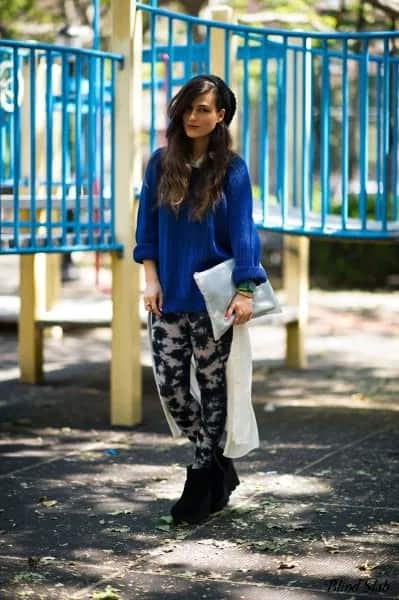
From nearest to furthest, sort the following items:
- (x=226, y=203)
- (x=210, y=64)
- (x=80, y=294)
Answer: (x=226, y=203)
(x=210, y=64)
(x=80, y=294)

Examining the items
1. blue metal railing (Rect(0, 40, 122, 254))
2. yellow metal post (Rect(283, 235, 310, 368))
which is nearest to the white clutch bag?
blue metal railing (Rect(0, 40, 122, 254))

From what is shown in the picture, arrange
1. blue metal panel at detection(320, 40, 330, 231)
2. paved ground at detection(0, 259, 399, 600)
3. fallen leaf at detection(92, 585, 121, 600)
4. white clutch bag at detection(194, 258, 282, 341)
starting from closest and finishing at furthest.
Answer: fallen leaf at detection(92, 585, 121, 600)
paved ground at detection(0, 259, 399, 600)
white clutch bag at detection(194, 258, 282, 341)
blue metal panel at detection(320, 40, 330, 231)

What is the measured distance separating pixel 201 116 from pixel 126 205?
7.46ft

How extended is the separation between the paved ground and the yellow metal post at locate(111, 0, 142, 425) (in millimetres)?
319

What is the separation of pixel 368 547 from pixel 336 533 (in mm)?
242

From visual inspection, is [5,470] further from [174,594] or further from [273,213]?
[273,213]

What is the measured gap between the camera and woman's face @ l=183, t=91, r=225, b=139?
16.0 ft

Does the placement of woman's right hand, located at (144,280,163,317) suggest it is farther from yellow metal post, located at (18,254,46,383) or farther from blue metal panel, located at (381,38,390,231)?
yellow metal post, located at (18,254,46,383)

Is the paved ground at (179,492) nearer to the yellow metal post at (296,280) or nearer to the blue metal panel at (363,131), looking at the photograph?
the yellow metal post at (296,280)

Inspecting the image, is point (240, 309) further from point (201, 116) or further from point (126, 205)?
point (126, 205)

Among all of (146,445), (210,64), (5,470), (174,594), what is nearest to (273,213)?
(210,64)

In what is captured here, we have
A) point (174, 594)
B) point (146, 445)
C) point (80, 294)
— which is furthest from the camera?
point (80, 294)

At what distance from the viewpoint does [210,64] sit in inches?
320

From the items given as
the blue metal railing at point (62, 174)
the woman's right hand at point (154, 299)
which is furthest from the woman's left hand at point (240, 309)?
the blue metal railing at point (62, 174)
